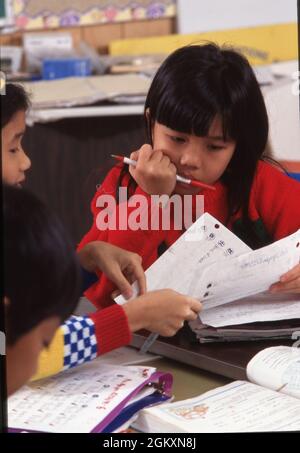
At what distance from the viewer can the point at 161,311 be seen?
2.82ft

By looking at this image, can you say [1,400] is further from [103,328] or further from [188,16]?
[188,16]

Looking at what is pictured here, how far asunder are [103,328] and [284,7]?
237 centimetres

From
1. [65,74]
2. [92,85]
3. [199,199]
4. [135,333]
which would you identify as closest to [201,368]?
[135,333]

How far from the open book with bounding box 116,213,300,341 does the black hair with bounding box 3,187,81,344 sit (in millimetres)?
304

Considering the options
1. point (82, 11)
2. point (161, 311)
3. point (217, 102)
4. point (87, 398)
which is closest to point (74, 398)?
point (87, 398)

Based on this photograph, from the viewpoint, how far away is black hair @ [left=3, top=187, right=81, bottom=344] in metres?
0.55

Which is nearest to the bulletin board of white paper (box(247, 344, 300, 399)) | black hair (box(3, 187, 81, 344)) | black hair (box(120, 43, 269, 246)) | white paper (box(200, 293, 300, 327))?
black hair (box(120, 43, 269, 246))

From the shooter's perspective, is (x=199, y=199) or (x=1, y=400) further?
(x=199, y=199)

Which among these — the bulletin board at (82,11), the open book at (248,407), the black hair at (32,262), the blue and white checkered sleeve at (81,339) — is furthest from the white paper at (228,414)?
the bulletin board at (82,11)

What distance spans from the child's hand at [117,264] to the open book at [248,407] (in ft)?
0.45

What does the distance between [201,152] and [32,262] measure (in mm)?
421

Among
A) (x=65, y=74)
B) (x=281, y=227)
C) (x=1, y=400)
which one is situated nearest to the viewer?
(x=1, y=400)

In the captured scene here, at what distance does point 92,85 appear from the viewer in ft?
8.22

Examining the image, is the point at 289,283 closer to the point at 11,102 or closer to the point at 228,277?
the point at 228,277
